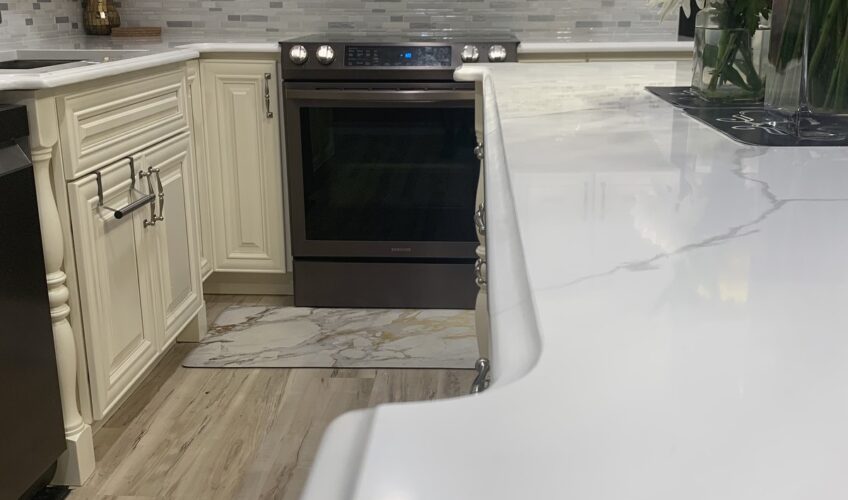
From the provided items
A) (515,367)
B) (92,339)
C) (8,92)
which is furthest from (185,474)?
(515,367)

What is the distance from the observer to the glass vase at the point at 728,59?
126 centimetres

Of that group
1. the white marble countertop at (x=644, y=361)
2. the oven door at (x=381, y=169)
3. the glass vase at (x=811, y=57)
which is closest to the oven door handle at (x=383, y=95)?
the oven door at (x=381, y=169)

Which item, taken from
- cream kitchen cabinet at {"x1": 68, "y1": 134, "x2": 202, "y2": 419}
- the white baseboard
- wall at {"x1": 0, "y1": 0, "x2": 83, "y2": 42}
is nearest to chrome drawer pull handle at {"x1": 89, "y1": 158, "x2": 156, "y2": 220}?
cream kitchen cabinet at {"x1": 68, "y1": 134, "x2": 202, "y2": 419}

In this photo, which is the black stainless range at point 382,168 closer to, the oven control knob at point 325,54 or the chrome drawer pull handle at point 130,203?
the oven control knob at point 325,54

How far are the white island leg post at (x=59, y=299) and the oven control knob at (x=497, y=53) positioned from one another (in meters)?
1.49

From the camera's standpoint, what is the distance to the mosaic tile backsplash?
3340 millimetres

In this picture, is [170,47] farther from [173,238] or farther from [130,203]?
[130,203]

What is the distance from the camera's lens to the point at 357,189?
9.86 feet

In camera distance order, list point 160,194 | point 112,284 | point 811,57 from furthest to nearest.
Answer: point 160,194, point 112,284, point 811,57

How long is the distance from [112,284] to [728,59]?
1.44 m

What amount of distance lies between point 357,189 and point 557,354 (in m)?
2.67

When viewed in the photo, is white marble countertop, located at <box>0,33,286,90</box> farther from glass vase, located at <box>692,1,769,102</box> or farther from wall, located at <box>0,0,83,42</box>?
glass vase, located at <box>692,1,769,102</box>

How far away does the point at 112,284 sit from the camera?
2029 mm

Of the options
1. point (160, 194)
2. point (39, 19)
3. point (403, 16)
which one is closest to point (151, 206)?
point (160, 194)
